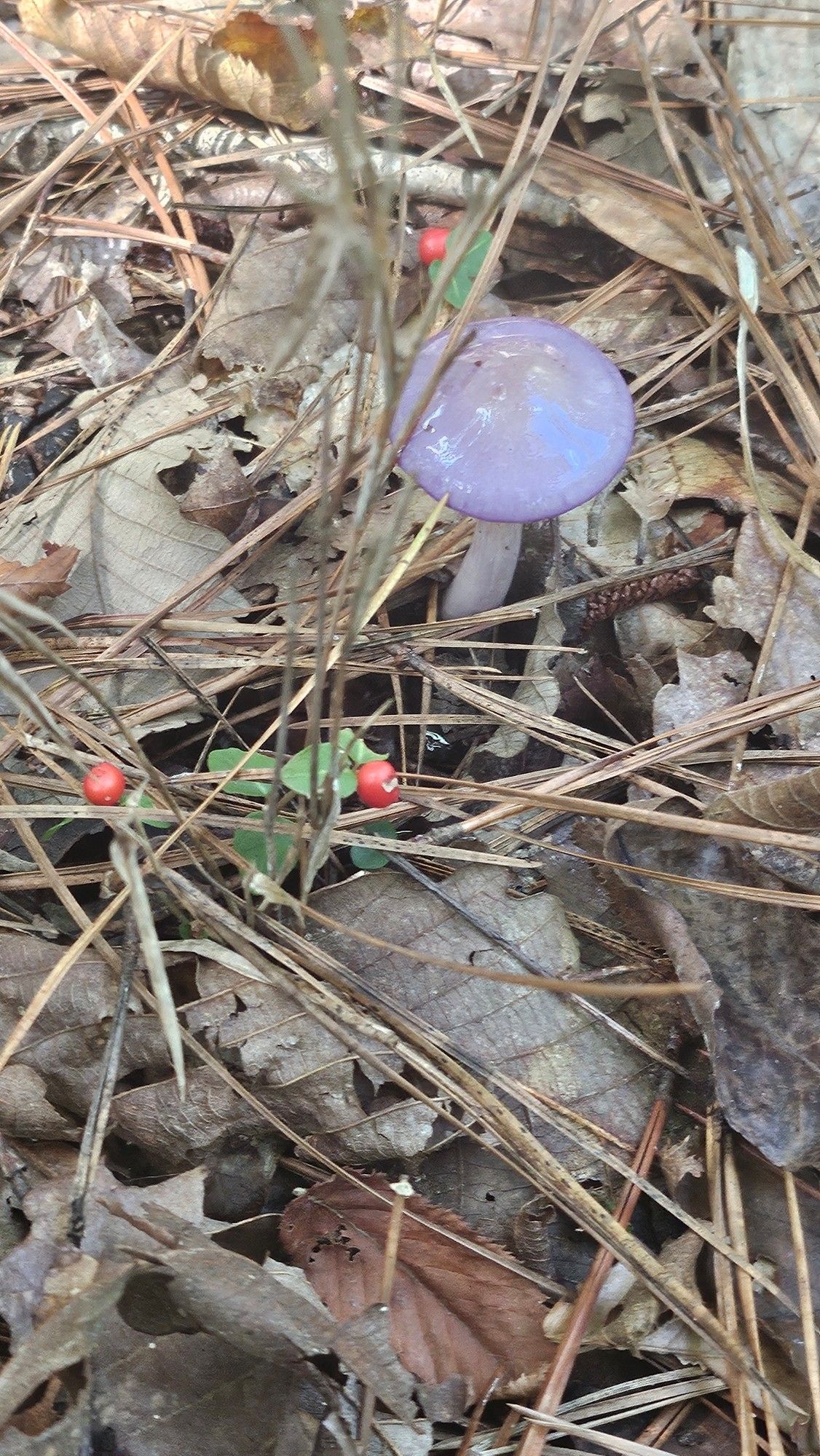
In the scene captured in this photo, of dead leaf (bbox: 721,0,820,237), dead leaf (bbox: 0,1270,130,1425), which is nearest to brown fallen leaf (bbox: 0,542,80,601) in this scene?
dead leaf (bbox: 0,1270,130,1425)

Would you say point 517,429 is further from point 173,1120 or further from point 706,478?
point 173,1120

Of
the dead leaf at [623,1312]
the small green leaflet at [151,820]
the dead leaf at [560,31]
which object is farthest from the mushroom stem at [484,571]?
the dead leaf at [560,31]

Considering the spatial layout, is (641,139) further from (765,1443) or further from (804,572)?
(765,1443)

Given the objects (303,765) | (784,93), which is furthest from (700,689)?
(784,93)

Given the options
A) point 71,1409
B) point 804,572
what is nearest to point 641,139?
point 804,572

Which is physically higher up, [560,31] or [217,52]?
[217,52]

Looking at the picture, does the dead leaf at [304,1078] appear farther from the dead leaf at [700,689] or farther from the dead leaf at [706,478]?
the dead leaf at [706,478]
